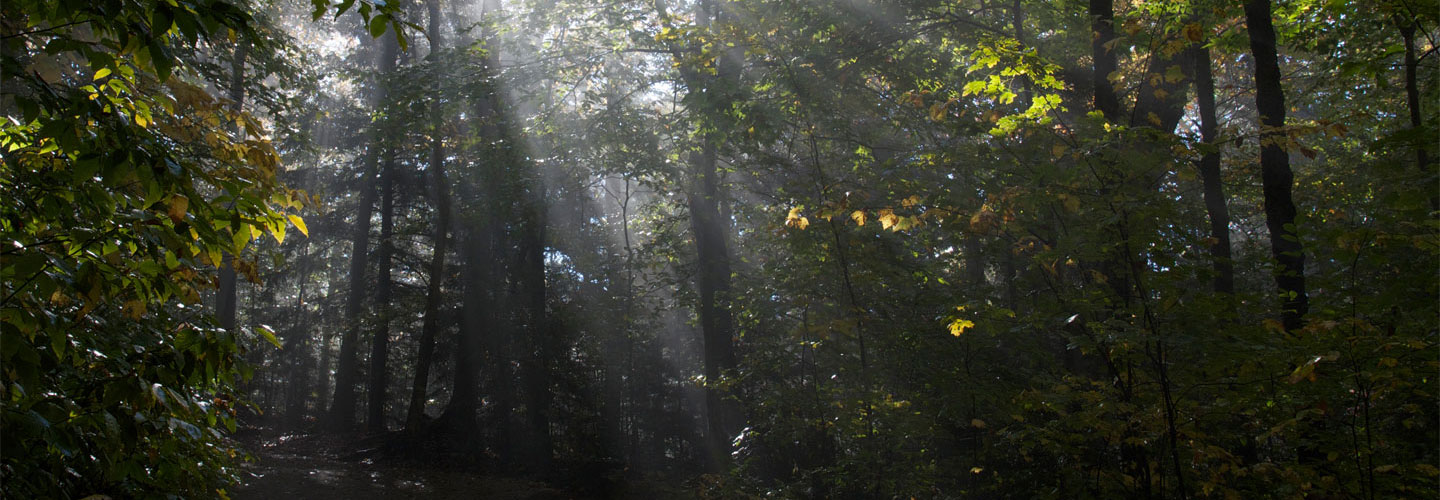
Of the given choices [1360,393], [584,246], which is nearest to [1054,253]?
[1360,393]

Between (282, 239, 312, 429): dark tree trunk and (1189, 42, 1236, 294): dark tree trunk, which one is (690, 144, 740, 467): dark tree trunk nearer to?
(1189, 42, 1236, 294): dark tree trunk

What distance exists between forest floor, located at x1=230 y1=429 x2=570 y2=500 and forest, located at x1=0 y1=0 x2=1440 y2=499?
145 mm

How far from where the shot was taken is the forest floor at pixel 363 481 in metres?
12.7

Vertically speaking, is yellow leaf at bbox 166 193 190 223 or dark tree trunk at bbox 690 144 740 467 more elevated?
dark tree trunk at bbox 690 144 740 467

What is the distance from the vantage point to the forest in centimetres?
265

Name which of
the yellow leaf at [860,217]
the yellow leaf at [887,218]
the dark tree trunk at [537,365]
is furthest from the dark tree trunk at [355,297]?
the yellow leaf at [887,218]

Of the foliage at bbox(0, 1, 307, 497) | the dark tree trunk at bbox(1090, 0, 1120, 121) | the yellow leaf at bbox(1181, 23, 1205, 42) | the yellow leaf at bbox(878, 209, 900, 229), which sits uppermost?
the dark tree trunk at bbox(1090, 0, 1120, 121)

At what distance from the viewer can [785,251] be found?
1195cm

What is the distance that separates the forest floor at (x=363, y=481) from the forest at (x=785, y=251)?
0.14 metres

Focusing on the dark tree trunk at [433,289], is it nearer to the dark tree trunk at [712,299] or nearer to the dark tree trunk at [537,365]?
the dark tree trunk at [537,365]

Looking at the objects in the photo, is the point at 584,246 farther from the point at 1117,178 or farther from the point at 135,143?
the point at 135,143

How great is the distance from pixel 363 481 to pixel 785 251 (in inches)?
354

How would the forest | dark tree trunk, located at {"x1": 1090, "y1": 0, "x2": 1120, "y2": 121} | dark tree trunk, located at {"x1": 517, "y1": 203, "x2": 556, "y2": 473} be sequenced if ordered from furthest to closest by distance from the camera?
dark tree trunk, located at {"x1": 517, "y1": 203, "x2": 556, "y2": 473} → dark tree trunk, located at {"x1": 1090, "y1": 0, "x2": 1120, "y2": 121} → the forest

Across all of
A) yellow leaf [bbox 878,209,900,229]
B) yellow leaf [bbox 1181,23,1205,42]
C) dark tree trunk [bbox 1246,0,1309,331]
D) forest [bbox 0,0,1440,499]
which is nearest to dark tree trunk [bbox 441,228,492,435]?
forest [bbox 0,0,1440,499]
